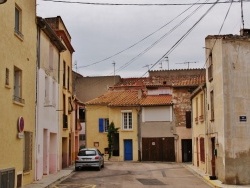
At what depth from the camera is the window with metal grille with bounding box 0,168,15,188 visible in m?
15.6

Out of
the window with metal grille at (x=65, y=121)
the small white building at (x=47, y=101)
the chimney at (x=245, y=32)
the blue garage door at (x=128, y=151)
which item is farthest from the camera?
the blue garage door at (x=128, y=151)

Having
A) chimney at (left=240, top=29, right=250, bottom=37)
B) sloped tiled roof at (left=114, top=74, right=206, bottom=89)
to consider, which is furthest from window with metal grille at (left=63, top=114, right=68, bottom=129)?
sloped tiled roof at (left=114, top=74, right=206, bottom=89)

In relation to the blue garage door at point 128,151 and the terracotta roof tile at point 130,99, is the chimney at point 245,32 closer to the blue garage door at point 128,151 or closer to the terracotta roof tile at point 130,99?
the terracotta roof tile at point 130,99

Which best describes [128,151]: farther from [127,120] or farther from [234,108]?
[234,108]

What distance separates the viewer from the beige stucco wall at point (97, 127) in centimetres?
4478

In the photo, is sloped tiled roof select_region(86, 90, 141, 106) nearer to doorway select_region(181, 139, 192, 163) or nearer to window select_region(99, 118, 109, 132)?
window select_region(99, 118, 109, 132)

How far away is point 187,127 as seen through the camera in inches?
1640

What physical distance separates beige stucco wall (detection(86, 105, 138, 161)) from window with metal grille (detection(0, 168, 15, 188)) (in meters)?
28.0

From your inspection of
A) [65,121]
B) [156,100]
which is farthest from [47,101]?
[156,100]

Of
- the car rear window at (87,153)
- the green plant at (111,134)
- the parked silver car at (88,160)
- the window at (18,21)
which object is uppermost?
the window at (18,21)

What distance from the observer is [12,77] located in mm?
17219

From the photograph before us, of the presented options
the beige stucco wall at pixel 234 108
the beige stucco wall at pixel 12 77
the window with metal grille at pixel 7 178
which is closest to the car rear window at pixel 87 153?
the beige stucco wall at pixel 12 77

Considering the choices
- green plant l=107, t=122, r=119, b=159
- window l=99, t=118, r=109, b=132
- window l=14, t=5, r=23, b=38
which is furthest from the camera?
window l=99, t=118, r=109, b=132

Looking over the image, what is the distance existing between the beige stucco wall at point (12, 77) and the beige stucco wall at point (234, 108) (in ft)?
29.0
